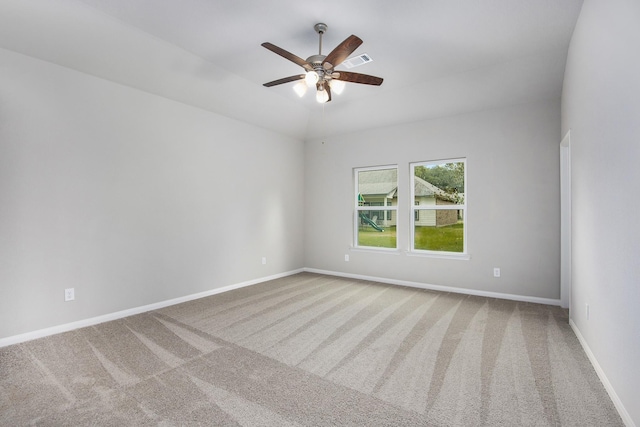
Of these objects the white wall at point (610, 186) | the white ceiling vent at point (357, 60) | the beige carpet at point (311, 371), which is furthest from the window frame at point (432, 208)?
the white ceiling vent at point (357, 60)

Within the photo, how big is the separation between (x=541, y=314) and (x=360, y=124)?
12.4 ft

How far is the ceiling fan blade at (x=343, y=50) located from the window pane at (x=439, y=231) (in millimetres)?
3076

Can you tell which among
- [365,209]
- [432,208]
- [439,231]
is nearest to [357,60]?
[432,208]

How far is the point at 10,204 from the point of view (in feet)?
8.98

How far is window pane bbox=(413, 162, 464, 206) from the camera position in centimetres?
467

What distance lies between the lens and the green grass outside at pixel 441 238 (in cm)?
464

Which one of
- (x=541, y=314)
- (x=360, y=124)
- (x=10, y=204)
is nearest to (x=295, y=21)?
(x=360, y=124)

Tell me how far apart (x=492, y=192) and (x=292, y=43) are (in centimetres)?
333

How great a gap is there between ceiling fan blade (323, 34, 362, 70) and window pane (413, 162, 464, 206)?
281 cm

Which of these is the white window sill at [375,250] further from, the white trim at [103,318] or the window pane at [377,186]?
the white trim at [103,318]

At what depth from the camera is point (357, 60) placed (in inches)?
137

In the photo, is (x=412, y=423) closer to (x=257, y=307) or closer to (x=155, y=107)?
(x=257, y=307)

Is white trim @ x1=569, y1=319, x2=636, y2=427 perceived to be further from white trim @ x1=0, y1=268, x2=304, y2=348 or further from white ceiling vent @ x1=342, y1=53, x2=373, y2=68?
white trim @ x1=0, y1=268, x2=304, y2=348

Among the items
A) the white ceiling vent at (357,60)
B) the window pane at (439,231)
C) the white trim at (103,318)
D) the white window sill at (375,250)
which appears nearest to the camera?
the white trim at (103,318)
